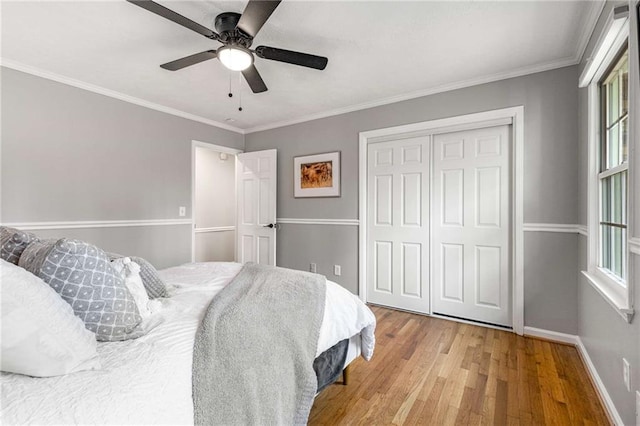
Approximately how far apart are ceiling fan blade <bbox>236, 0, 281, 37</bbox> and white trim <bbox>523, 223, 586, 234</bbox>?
2.59 m

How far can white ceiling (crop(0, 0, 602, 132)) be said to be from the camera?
1804 millimetres

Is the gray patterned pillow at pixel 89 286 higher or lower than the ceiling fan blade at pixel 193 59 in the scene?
lower

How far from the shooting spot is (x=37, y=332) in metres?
0.77

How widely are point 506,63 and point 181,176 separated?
362 centimetres

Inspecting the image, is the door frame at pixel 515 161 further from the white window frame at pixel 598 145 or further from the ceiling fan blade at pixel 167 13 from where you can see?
the ceiling fan blade at pixel 167 13

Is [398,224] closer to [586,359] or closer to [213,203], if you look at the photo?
[586,359]

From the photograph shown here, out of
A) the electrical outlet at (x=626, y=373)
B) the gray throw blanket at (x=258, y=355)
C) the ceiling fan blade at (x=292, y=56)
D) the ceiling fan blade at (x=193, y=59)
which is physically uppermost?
the ceiling fan blade at (x=193, y=59)

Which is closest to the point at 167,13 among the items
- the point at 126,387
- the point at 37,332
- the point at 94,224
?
the point at 37,332

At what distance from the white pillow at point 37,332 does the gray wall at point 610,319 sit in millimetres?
2129

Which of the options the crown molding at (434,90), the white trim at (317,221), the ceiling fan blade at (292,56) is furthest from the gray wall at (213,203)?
the ceiling fan blade at (292,56)

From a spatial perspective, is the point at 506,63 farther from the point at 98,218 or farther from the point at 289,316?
the point at 98,218

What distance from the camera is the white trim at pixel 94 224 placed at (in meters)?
2.53

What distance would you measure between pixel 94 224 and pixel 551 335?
4.35 m

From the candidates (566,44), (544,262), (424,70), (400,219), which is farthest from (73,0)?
(544,262)
